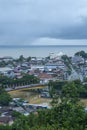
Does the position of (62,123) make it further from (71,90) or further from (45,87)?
(45,87)

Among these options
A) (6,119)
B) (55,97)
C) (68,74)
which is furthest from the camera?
(68,74)

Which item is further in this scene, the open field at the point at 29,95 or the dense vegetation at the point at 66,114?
the open field at the point at 29,95

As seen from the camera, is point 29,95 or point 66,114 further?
point 29,95

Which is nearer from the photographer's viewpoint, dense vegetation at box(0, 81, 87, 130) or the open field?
dense vegetation at box(0, 81, 87, 130)

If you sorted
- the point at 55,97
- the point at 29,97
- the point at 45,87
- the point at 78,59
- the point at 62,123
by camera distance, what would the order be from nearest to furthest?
the point at 62,123
the point at 55,97
the point at 29,97
the point at 45,87
the point at 78,59

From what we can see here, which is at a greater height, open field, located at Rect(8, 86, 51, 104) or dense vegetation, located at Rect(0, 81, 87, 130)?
dense vegetation, located at Rect(0, 81, 87, 130)

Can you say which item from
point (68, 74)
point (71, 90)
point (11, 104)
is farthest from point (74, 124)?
point (68, 74)

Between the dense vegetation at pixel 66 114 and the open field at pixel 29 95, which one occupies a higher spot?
the dense vegetation at pixel 66 114

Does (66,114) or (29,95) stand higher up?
(66,114)
